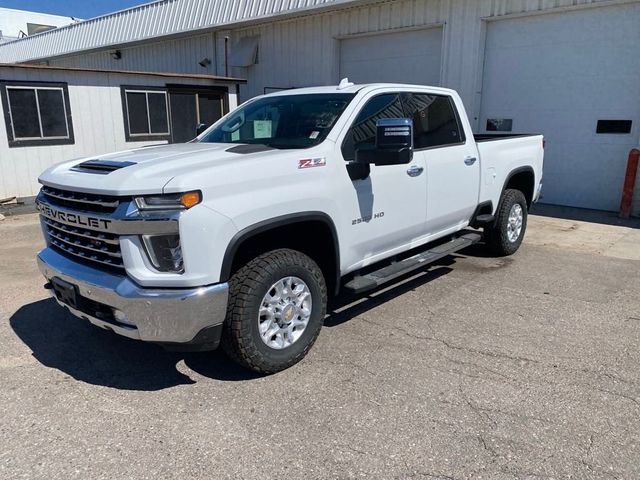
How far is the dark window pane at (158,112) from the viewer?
11.7 meters

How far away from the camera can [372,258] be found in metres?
4.29

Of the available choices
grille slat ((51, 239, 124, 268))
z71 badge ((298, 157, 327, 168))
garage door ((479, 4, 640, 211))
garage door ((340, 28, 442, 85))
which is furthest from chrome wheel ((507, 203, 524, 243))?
garage door ((340, 28, 442, 85))

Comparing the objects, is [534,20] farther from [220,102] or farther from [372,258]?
[372,258]

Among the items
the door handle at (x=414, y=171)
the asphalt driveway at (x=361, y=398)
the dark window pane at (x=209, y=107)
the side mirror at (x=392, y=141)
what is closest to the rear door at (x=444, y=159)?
the door handle at (x=414, y=171)

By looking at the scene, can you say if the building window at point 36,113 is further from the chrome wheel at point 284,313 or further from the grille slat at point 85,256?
the chrome wheel at point 284,313

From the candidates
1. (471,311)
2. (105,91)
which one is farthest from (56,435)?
(105,91)

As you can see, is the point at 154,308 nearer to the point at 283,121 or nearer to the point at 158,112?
the point at 283,121

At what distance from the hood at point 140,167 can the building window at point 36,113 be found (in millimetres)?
7125

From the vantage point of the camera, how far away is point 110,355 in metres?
3.90

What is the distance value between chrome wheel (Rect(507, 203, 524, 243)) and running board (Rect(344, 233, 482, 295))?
87 cm

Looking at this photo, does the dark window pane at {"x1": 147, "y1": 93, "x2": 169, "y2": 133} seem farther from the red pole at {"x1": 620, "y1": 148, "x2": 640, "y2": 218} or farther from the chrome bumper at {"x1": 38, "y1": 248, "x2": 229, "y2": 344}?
the red pole at {"x1": 620, "y1": 148, "x2": 640, "y2": 218}

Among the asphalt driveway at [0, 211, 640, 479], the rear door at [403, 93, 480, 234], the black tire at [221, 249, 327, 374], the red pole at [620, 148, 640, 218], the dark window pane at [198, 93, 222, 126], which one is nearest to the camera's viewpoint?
the asphalt driveway at [0, 211, 640, 479]

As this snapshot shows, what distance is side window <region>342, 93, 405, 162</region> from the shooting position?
12.9 feet

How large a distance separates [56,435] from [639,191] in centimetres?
981
